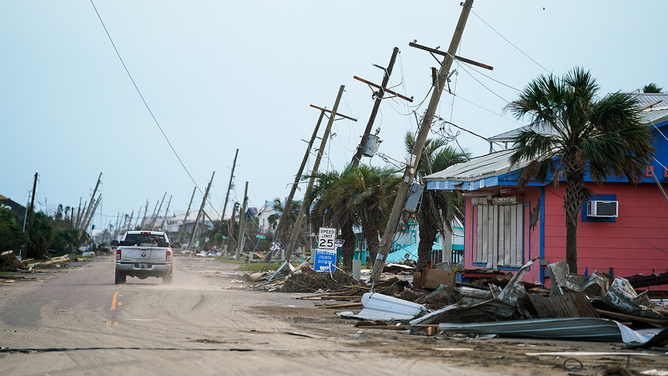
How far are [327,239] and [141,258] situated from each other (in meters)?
7.29

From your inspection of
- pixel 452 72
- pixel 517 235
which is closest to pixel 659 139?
pixel 517 235

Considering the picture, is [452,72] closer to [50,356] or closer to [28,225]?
[50,356]

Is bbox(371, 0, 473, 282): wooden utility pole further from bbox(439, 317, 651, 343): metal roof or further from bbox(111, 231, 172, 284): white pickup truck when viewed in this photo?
bbox(111, 231, 172, 284): white pickup truck

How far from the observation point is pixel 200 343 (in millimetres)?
9180

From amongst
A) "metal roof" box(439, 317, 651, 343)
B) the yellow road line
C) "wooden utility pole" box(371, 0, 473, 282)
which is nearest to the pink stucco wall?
"wooden utility pole" box(371, 0, 473, 282)

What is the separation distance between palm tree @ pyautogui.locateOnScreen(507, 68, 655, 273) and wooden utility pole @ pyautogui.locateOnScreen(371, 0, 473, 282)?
2.65 meters

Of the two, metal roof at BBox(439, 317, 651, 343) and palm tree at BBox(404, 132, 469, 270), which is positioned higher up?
palm tree at BBox(404, 132, 469, 270)

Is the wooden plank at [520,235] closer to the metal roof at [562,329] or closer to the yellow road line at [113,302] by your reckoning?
the metal roof at [562,329]

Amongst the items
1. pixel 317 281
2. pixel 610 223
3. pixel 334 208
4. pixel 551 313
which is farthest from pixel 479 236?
pixel 551 313

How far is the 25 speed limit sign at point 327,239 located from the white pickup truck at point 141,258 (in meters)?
6.23

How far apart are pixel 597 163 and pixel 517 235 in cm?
576

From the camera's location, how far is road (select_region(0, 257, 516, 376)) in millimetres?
7145

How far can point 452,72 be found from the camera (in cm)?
1841

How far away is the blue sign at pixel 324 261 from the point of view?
923 inches
